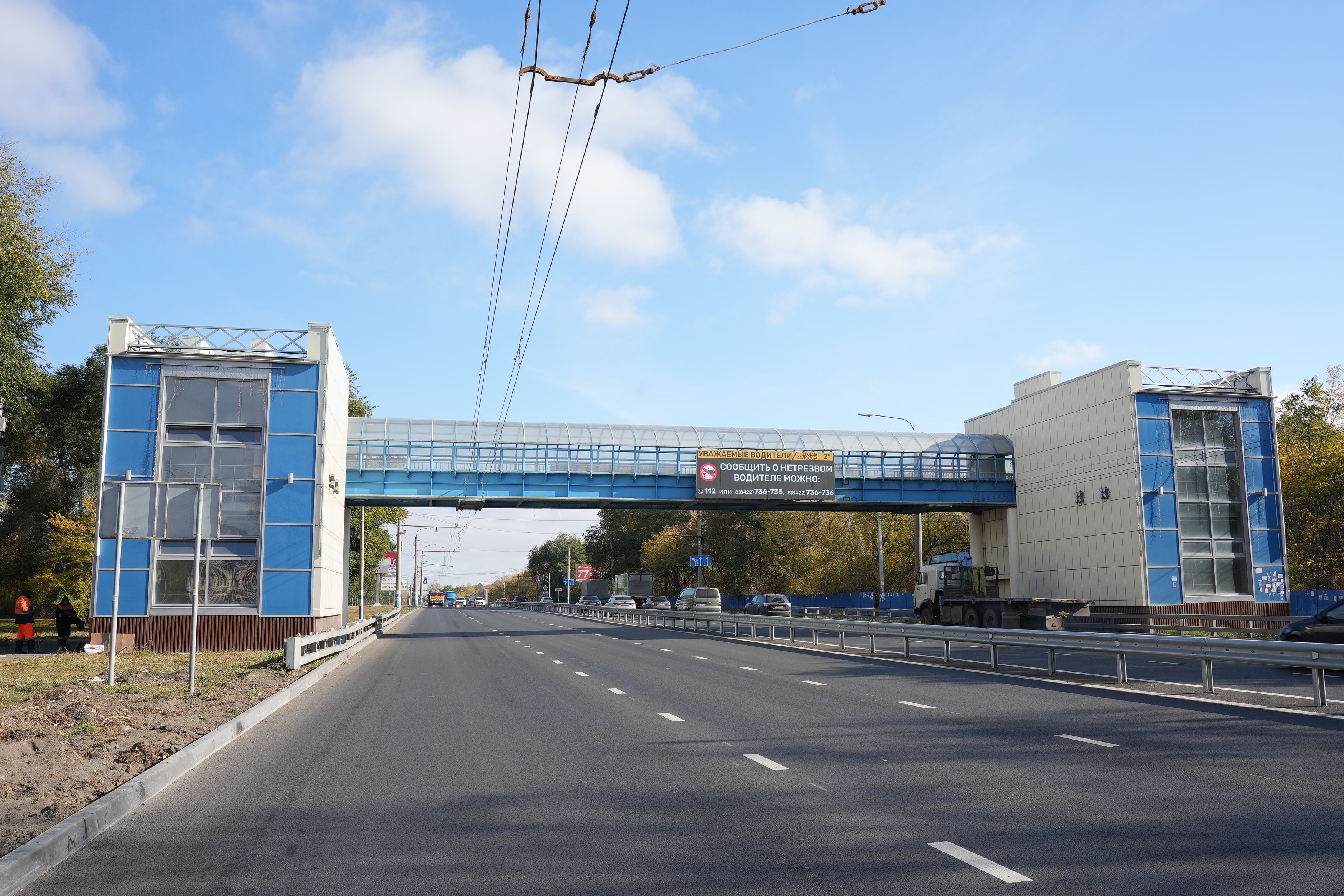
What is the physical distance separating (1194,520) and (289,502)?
34026 mm

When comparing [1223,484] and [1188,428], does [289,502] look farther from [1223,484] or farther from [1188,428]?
[1223,484]

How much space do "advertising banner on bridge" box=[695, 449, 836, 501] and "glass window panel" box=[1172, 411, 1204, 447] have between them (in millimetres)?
14061

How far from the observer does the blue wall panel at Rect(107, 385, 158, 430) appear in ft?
97.6

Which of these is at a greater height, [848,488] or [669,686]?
[848,488]

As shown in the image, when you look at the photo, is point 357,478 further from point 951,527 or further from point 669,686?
point 951,527

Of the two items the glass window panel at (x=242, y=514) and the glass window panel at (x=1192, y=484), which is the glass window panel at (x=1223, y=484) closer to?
the glass window panel at (x=1192, y=484)

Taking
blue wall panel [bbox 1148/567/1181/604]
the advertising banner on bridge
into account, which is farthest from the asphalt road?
the advertising banner on bridge

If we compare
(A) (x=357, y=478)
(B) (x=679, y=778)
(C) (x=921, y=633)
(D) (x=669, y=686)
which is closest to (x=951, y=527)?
(A) (x=357, y=478)

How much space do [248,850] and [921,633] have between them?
18.5 metres

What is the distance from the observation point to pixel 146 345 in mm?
30672

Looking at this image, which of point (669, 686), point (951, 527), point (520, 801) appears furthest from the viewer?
point (951, 527)

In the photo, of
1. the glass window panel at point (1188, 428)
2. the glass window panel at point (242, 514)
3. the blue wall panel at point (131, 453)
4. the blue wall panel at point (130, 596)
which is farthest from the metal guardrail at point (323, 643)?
the glass window panel at point (1188, 428)

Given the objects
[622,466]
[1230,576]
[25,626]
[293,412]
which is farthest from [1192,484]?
[25,626]

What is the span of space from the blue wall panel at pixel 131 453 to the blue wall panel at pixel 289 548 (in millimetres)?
3953
